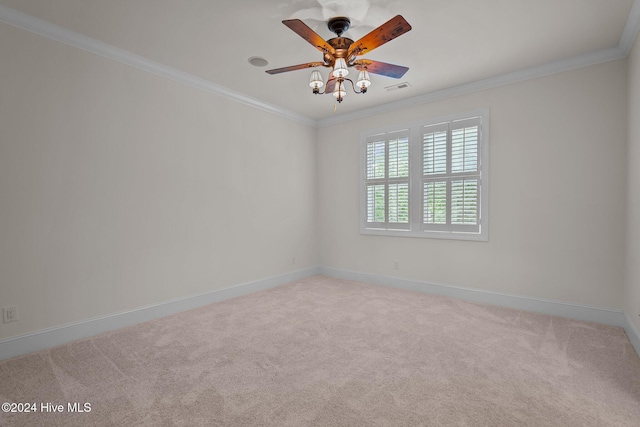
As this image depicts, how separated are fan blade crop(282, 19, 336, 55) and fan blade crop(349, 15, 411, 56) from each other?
0.19 m

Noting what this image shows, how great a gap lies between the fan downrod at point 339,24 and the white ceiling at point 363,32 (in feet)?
0.16

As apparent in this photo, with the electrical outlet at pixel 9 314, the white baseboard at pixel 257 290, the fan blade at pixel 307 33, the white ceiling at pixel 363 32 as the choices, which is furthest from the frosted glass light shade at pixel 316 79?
the electrical outlet at pixel 9 314

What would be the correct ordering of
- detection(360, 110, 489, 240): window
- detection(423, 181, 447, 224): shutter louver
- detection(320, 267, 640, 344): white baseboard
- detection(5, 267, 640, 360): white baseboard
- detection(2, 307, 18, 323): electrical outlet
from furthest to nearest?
detection(423, 181, 447, 224): shutter louver
detection(360, 110, 489, 240): window
detection(320, 267, 640, 344): white baseboard
detection(5, 267, 640, 360): white baseboard
detection(2, 307, 18, 323): electrical outlet

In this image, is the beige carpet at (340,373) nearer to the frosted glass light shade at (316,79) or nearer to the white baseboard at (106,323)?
the white baseboard at (106,323)

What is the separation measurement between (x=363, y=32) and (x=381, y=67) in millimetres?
398

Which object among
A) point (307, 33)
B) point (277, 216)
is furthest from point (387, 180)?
point (307, 33)

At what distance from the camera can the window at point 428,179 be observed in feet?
13.1

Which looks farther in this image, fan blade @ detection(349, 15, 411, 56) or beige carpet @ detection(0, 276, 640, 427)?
fan blade @ detection(349, 15, 411, 56)

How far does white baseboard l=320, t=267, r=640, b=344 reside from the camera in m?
3.14

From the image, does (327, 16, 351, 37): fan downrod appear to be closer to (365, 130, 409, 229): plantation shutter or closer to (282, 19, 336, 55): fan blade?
(282, 19, 336, 55): fan blade

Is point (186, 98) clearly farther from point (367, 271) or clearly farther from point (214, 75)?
point (367, 271)

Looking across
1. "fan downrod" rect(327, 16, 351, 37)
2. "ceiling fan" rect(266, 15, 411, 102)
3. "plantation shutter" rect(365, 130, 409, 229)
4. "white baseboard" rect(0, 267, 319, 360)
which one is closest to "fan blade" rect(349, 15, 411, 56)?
"ceiling fan" rect(266, 15, 411, 102)

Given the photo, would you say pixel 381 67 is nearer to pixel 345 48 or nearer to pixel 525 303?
pixel 345 48

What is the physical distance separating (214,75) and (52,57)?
147cm
